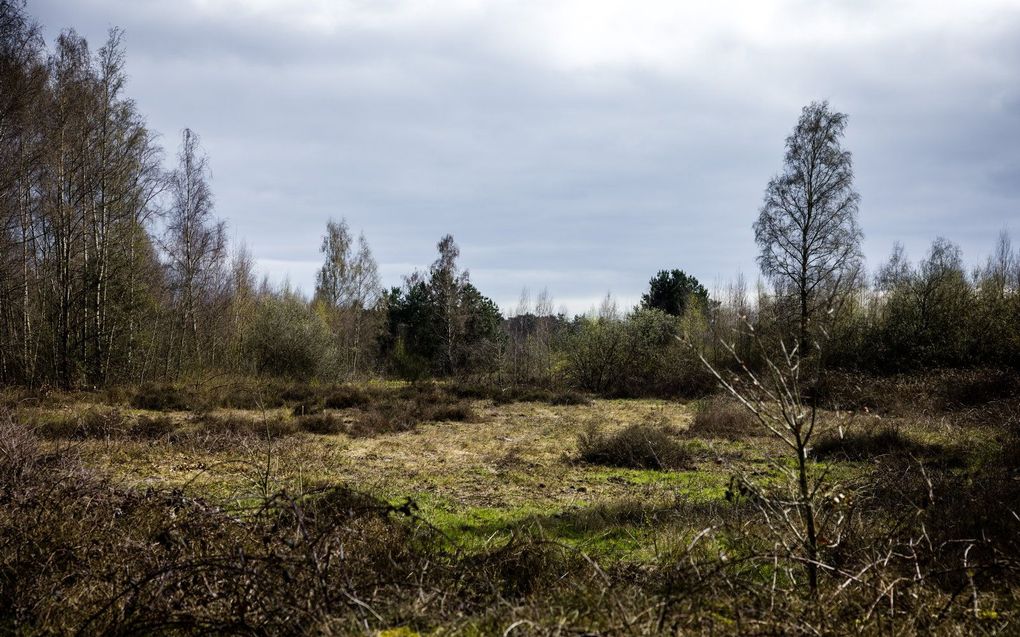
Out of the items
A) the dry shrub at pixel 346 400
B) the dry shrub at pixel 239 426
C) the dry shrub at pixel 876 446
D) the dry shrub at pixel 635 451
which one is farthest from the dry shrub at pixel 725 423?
the dry shrub at pixel 346 400

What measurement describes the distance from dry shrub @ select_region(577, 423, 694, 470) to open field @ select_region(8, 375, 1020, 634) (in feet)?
0.22

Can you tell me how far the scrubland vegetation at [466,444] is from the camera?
2.10m

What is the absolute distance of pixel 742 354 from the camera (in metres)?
24.5

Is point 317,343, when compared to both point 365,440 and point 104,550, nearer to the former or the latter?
point 365,440

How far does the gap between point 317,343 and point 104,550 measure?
Answer: 23.7 metres

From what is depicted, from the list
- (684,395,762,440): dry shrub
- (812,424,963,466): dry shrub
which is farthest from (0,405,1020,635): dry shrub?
(684,395,762,440): dry shrub

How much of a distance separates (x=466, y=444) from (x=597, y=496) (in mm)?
4207

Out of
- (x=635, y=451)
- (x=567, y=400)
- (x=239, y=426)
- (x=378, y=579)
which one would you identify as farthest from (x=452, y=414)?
(x=378, y=579)

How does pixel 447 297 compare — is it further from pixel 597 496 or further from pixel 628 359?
pixel 597 496

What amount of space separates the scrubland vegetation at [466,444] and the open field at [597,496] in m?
0.04

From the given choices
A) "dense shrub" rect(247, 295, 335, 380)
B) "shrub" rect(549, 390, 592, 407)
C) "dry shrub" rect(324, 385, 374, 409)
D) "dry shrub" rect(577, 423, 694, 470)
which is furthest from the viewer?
"dense shrub" rect(247, 295, 335, 380)

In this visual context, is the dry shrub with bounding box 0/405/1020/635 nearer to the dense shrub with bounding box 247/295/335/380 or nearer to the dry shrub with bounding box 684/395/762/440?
the dry shrub with bounding box 684/395/762/440

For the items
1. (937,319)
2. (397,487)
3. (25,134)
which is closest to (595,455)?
(397,487)

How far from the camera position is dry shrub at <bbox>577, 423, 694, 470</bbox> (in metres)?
9.00
